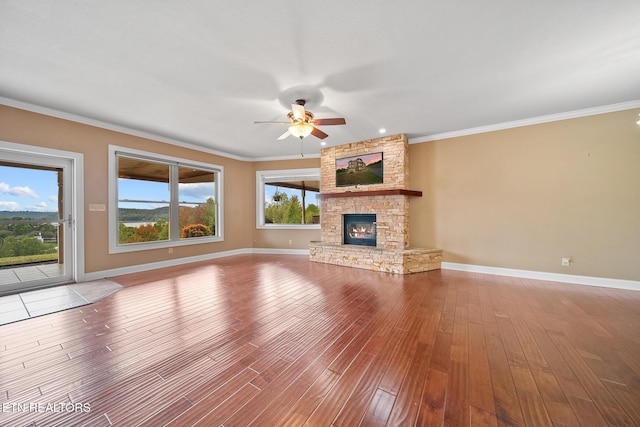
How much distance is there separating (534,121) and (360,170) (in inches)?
129

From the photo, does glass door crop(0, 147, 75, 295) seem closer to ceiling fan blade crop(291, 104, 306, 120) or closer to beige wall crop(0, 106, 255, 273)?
beige wall crop(0, 106, 255, 273)

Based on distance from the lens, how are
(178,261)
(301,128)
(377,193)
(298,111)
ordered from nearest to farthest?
1. (298,111)
2. (301,128)
3. (377,193)
4. (178,261)

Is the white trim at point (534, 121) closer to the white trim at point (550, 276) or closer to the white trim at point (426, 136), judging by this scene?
the white trim at point (426, 136)

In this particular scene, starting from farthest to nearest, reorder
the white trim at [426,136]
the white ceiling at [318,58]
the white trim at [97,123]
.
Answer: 1. the white trim at [426,136]
2. the white trim at [97,123]
3. the white ceiling at [318,58]

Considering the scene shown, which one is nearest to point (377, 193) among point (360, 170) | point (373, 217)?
point (373, 217)

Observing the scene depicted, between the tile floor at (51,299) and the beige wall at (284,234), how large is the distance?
3.58m

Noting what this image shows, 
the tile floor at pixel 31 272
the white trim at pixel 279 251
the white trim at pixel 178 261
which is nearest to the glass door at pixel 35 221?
the tile floor at pixel 31 272

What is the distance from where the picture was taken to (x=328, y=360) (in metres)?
1.85

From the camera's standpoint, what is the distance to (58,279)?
3.86 metres

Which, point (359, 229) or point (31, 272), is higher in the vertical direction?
point (359, 229)

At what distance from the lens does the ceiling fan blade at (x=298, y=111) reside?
118 inches

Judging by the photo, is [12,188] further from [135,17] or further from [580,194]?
[580,194]

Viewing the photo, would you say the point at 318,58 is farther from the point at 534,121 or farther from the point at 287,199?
the point at 287,199

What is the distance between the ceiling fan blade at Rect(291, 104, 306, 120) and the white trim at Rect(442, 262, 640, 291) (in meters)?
4.21
